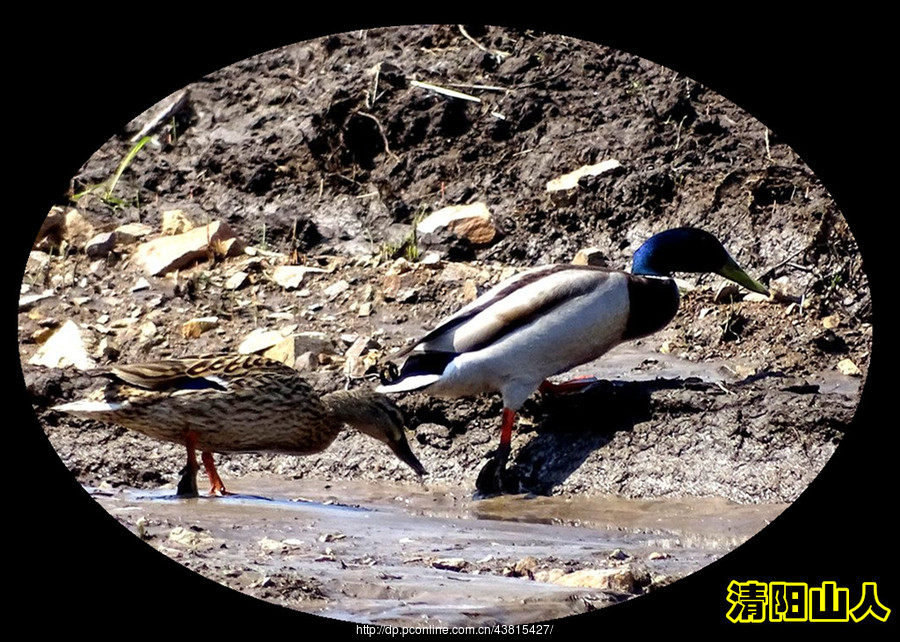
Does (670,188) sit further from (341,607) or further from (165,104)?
(341,607)

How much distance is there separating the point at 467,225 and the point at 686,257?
1.88 m

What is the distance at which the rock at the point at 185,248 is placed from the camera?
8969 mm

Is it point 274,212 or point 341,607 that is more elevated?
point 274,212

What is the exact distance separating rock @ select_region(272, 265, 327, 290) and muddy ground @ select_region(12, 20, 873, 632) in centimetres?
5

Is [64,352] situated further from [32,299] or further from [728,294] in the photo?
[728,294]

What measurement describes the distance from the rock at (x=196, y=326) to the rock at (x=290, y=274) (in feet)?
1.86

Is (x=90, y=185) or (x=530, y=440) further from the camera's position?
(x=90, y=185)

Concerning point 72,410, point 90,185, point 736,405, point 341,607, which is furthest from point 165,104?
point 341,607

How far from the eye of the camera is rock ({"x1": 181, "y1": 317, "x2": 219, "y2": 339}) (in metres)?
8.32

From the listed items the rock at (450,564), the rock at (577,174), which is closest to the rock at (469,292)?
the rock at (577,174)

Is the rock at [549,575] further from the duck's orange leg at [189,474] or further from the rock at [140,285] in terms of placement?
the rock at [140,285]

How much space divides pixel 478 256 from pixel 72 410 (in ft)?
10.8

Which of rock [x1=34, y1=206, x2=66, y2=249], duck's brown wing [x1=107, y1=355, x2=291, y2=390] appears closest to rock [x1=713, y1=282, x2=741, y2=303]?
duck's brown wing [x1=107, y1=355, x2=291, y2=390]

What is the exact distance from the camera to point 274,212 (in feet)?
31.7
